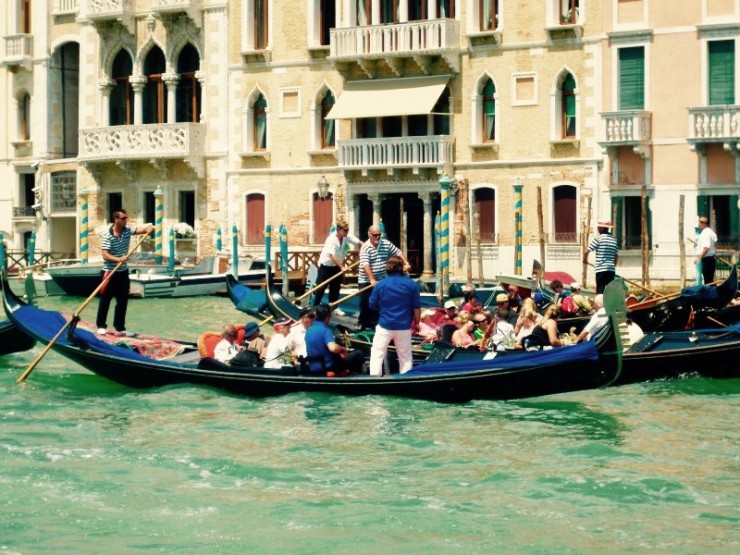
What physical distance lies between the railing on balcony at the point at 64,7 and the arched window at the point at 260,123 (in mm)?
4261

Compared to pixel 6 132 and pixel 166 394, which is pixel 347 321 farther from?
pixel 6 132

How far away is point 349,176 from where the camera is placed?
24344 millimetres

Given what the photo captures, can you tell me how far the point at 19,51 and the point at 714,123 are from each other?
42.5 ft

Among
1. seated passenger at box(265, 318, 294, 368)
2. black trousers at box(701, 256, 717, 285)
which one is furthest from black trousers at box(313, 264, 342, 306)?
black trousers at box(701, 256, 717, 285)

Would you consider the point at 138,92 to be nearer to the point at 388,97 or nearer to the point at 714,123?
the point at 388,97

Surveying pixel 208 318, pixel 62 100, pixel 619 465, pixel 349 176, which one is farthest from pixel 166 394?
pixel 62 100

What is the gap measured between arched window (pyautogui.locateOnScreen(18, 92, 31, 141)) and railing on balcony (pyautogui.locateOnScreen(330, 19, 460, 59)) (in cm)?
690

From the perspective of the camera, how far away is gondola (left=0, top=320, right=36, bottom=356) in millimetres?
13445

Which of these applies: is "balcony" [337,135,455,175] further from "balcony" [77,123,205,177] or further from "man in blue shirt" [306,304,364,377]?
"man in blue shirt" [306,304,364,377]

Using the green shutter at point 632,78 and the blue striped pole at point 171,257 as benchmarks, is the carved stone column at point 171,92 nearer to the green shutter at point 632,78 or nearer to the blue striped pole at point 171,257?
the blue striped pole at point 171,257

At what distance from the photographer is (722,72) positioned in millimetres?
20906

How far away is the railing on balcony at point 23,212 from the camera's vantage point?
2839cm

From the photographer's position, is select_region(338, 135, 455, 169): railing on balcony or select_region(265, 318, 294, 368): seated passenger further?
select_region(338, 135, 455, 169): railing on balcony

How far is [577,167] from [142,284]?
640cm
